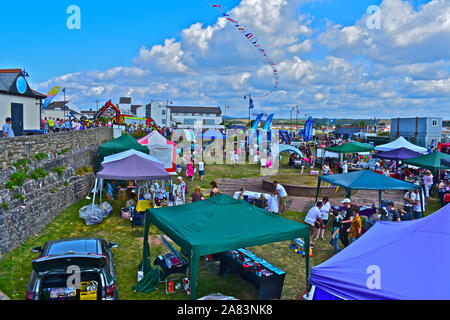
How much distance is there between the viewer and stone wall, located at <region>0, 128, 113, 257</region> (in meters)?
8.85

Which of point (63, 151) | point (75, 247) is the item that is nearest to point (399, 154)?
point (63, 151)

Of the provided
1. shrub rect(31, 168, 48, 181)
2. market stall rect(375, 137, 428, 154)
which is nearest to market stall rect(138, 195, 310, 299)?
shrub rect(31, 168, 48, 181)

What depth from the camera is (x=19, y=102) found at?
15.9m

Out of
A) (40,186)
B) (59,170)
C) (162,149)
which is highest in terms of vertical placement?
(162,149)

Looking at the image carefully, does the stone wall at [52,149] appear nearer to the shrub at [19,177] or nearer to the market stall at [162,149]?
the shrub at [19,177]

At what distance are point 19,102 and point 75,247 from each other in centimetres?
1219

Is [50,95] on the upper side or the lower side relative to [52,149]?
upper

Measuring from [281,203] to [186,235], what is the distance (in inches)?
328

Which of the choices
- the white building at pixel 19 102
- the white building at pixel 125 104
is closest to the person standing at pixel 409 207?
the white building at pixel 19 102

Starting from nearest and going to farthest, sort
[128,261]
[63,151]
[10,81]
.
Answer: [128,261]
[63,151]
[10,81]

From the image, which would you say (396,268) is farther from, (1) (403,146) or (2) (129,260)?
(1) (403,146)
